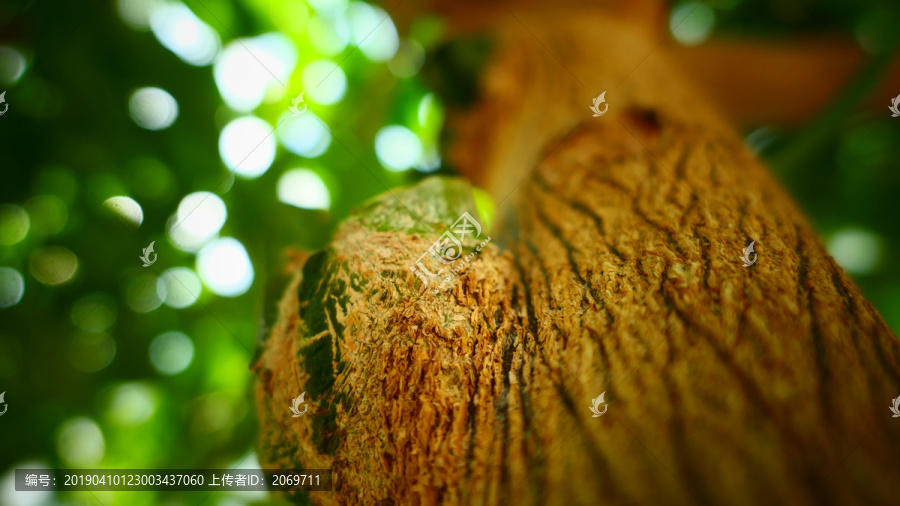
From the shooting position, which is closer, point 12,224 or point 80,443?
point 12,224

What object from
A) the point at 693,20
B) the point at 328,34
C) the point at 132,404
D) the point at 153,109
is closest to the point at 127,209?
the point at 153,109

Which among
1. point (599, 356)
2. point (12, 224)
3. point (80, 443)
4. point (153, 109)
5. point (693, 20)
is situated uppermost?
point (693, 20)

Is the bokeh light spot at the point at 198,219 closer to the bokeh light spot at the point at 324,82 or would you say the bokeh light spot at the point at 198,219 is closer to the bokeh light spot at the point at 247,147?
the bokeh light spot at the point at 247,147

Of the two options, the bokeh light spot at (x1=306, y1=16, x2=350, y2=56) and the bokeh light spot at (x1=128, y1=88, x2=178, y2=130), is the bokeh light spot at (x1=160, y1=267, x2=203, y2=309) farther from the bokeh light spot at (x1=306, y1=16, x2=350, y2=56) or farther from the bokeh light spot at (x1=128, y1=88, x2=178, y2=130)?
the bokeh light spot at (x1=306, y1=16, x2=350, y2=56)

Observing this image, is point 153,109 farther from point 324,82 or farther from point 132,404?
point 132,404

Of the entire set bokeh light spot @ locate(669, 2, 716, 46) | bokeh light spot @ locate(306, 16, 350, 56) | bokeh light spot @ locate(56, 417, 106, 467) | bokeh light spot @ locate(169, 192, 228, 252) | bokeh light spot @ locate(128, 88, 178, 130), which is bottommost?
bokeh light spot @ locate(56, 417, 106, 467)

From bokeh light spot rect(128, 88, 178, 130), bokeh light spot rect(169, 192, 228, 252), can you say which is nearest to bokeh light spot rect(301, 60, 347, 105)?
bokeh light spot rect(128, 88, 178, 130)
